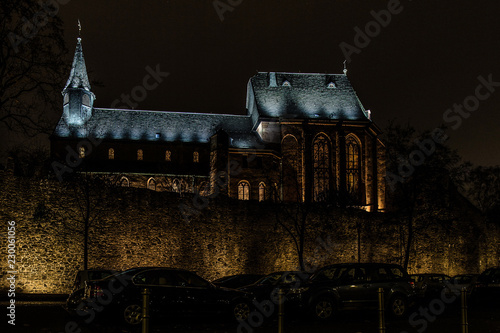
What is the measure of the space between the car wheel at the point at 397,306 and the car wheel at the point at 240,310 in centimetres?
479

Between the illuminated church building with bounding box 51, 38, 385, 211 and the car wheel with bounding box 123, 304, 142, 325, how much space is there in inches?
1784

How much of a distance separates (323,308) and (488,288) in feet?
35.7

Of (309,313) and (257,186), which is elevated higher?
(257,186)

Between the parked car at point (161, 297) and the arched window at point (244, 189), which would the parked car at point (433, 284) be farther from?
the arched window at point (244, 189)

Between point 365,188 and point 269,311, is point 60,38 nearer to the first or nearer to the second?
point 269,311

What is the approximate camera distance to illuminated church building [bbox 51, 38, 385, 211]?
209 ft

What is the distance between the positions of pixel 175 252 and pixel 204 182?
31.3m

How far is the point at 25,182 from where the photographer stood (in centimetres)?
2673

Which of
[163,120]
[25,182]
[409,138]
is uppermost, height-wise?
[163,120]

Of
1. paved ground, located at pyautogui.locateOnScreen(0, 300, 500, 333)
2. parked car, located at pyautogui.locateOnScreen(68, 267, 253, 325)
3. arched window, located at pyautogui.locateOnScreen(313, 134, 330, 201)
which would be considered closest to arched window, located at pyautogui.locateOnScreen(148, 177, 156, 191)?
arched window, located at pyautogui.locateOnScreen(313, 134, 330, 201)

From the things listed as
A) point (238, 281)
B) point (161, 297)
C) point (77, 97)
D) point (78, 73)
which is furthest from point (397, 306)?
point (78, 73)

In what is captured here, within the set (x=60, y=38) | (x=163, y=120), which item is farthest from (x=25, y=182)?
(x=163, y=120)

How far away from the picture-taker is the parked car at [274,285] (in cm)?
1970

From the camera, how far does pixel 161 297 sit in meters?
16.5
